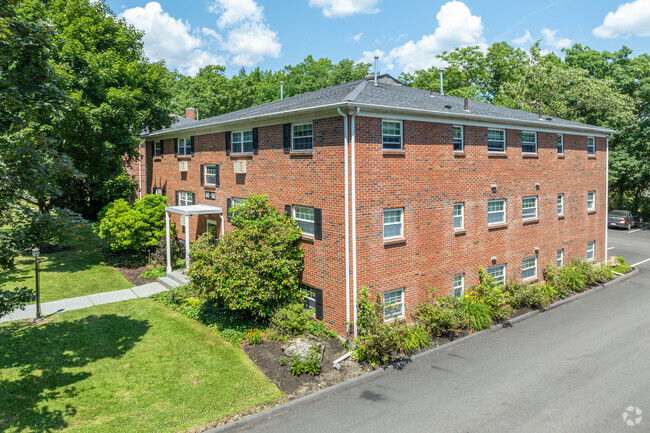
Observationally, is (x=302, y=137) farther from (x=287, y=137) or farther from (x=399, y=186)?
(x=399, y=186)

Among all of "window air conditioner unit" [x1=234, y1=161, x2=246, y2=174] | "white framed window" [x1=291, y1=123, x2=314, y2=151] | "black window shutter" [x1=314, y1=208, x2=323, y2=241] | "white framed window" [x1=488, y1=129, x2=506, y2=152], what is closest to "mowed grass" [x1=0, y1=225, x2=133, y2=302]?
"window air conditioner unit" [x1=234, y1=161, x2=246, y2=174]

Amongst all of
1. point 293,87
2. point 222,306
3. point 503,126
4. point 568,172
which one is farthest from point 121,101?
Result: point 293,87

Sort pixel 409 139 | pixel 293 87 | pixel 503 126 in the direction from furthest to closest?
1. pixel 293 87
2. pixel 503 126
3. pixel 409 139

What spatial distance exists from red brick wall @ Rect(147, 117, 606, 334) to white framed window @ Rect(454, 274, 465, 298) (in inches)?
9.4

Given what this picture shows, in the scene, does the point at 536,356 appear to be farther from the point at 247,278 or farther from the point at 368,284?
the point at 247,278

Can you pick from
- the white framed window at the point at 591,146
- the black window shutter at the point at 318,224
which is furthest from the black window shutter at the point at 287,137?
the white framed window at the point at 591,146

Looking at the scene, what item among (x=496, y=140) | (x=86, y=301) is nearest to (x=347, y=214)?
(x=496, y=140)

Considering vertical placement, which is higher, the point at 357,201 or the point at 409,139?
the point at 409,139

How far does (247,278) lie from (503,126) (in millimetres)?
12510

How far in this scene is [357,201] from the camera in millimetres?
12789

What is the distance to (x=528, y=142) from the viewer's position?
Result: 18.9 m

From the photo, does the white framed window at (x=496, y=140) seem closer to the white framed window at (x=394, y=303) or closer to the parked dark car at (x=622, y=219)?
the white framed window at (x=394, y=303)

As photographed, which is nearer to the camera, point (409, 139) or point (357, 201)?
point (357, 201)

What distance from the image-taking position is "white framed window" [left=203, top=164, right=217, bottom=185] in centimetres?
2041
